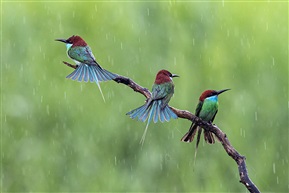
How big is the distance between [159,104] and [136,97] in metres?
6.88

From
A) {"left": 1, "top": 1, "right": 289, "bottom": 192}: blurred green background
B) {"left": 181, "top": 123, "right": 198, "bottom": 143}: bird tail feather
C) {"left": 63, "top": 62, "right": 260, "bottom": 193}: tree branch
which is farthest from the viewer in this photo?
{"left": 1, "top": 1, "right": 289, "bottom": 192}: blurred green background

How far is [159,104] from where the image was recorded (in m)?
1.70

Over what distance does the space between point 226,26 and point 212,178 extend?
2334mm

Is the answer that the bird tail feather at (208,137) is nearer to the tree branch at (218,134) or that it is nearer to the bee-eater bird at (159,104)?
the tree branch at (218,134)

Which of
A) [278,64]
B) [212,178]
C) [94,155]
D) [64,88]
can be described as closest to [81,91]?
[64,88]

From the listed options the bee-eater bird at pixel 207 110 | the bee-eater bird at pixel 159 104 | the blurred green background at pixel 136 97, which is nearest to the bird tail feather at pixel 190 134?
the bee-eater bird at pixel 207 110

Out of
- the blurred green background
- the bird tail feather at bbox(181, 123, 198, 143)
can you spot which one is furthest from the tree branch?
the blurred green background

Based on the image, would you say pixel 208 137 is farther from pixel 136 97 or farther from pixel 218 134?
pixel 136 97

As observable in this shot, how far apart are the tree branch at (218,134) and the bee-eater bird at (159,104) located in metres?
0.05

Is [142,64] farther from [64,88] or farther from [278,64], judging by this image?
[278,64]

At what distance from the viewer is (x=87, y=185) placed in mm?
8586

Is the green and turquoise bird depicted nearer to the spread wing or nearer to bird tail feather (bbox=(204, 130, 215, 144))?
bird tail feather (bbox=(204, 130, 215, 144))

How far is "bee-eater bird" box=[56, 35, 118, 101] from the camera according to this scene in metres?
1.73

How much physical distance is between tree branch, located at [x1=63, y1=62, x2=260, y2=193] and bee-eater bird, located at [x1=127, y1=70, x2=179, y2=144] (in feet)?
0.17
